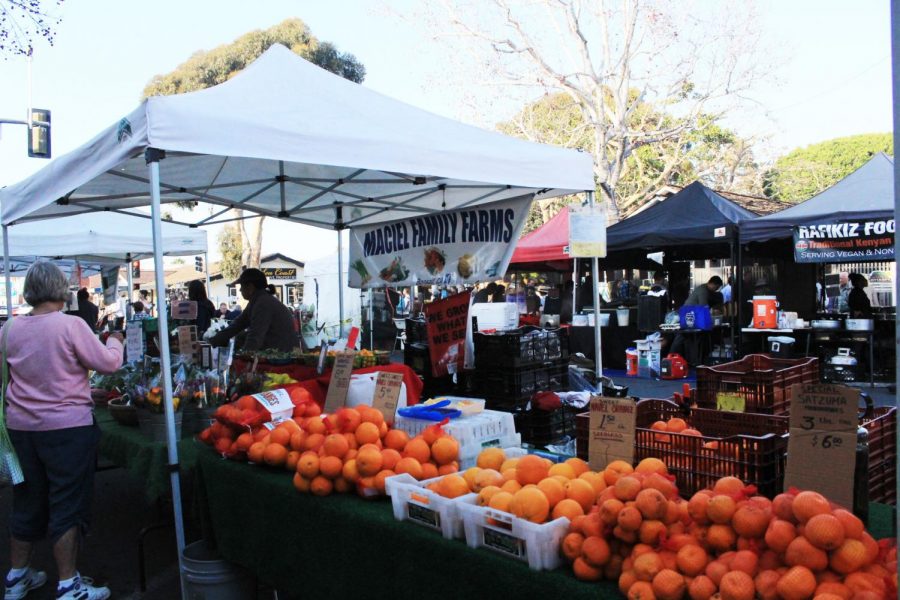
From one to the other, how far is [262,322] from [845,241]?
25.1ft

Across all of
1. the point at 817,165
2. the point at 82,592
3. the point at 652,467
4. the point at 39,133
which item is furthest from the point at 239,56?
the point at 817,165

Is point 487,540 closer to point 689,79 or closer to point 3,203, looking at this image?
point 3,203

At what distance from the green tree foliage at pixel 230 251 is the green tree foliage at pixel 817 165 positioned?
29.5 m

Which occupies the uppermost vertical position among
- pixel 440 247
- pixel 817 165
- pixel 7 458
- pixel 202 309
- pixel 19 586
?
pixel 817 165

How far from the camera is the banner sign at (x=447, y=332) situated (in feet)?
15.0

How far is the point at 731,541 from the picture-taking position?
1.64 metres

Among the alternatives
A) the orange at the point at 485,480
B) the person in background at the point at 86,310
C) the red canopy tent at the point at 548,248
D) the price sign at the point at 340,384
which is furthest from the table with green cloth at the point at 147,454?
the red canopy tent at the point at 548,248

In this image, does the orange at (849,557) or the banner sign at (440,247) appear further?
the banner sign at (440,247)

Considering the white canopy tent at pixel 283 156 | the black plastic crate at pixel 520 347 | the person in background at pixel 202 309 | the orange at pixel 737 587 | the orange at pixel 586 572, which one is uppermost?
the white canopy tent at pixel 283 156

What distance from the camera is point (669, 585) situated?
5.08ft

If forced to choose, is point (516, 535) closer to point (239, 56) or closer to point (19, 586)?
point (19, 586)

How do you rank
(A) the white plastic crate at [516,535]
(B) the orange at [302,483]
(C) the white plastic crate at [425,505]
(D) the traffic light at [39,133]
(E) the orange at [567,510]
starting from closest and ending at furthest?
(A) the white plastic crate at [516,535] < (E) the orange at [567,510] < (C) the white plastic crate at [425,505] < (B) the orange at [302,483] < (D) the traffic light at [39,133]

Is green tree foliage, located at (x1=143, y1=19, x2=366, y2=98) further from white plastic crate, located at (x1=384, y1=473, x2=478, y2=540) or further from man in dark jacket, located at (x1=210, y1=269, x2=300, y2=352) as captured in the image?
Result: white plastic crate, located at (x1=384, y1=473, x2=478, y2=540)

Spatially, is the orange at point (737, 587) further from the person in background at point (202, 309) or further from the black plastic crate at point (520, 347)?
the person in background at point (202, 309)
